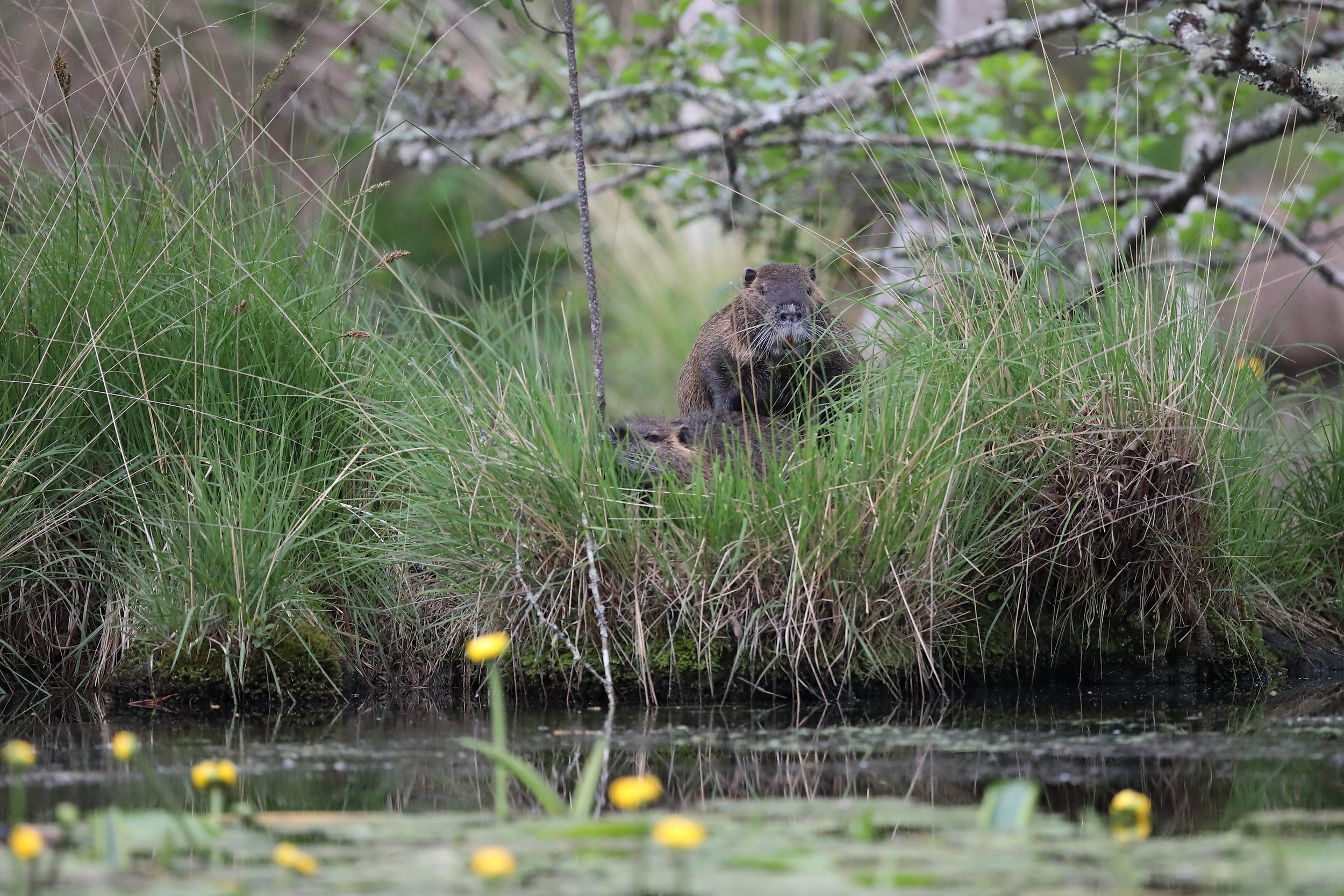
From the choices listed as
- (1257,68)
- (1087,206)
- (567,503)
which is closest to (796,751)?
(567,503)

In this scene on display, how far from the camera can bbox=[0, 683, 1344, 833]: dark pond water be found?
103 inches

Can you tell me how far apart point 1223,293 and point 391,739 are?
447 centimetres

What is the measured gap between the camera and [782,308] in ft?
15.2

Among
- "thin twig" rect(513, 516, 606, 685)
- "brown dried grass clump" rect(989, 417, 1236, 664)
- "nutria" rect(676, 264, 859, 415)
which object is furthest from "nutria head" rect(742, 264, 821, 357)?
"thin twig" rect(513, 516, 606, 685)

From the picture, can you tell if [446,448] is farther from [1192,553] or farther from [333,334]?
[1192,553]

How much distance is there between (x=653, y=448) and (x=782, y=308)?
756 mm

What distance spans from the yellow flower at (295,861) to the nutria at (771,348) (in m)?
2.74

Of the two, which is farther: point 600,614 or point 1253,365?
point 1253,365

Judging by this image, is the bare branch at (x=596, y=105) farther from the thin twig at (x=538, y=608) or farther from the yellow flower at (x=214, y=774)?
the yellow flower at (x=214, y=774)

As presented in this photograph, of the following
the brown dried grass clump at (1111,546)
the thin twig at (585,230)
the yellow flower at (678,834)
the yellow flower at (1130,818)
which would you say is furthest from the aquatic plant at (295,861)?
the brown dried grass clump at (1111,546)

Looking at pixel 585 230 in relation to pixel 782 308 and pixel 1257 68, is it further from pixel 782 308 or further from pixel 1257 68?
pixel 1257 68

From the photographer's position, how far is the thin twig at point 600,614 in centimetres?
375

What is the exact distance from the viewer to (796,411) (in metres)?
4.39

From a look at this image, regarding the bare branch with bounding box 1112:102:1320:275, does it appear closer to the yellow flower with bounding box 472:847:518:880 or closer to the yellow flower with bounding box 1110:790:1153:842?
the yellow flower with bounding box 1110:790:1153:842
